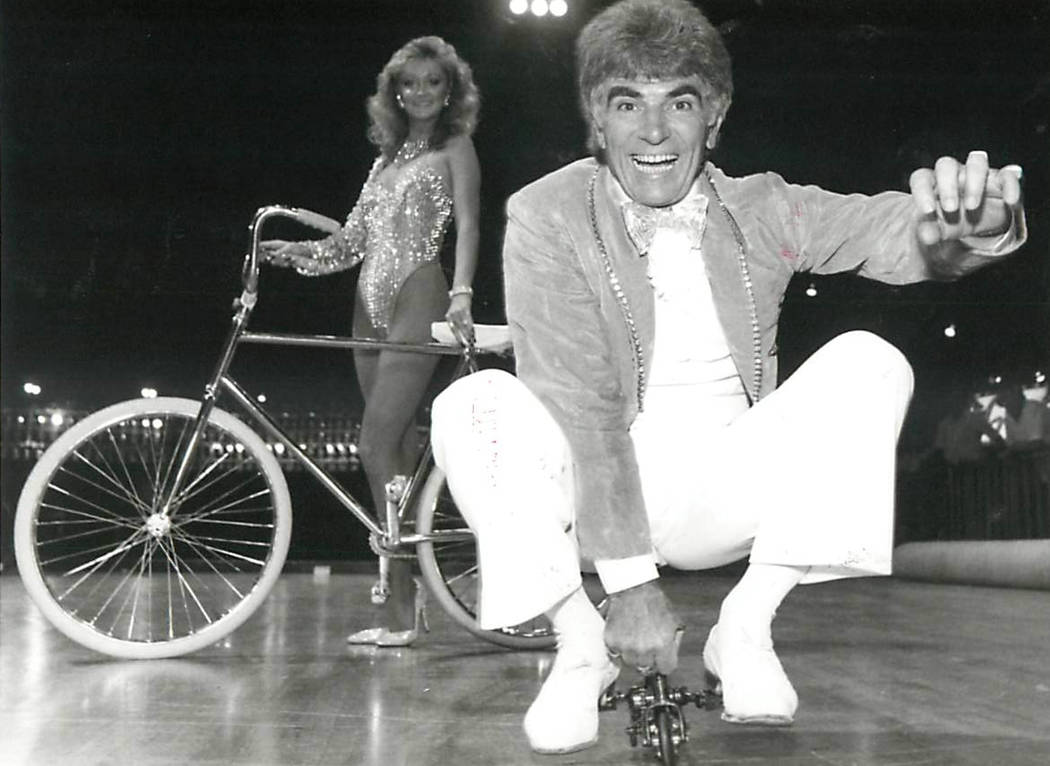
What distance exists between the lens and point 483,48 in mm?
2879

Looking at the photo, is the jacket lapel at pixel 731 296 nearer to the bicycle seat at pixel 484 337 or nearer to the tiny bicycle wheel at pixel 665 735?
the tiny bicycle wheel at pixel 665 735

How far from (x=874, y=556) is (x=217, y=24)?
2.19 m

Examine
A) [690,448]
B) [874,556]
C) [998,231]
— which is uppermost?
[998,231]

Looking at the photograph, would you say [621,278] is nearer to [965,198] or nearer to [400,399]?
[965,198]

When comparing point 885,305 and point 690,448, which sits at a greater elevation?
point 885,305

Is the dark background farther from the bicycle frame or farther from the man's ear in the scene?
the man's ear

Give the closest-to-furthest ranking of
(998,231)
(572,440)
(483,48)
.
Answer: (998,231), (572,440), (483,48)

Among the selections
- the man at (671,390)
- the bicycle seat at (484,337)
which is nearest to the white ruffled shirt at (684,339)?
the man at (671,390)

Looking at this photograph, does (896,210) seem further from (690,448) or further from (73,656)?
(73,656)

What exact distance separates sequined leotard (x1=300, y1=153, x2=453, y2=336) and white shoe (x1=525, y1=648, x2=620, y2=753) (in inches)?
53.2

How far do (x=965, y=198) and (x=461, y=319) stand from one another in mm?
1458

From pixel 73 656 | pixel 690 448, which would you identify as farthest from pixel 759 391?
pixel 73 656

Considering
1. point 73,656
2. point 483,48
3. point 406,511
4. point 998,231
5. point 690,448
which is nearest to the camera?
point 998,231

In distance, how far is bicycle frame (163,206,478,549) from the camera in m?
2.39
